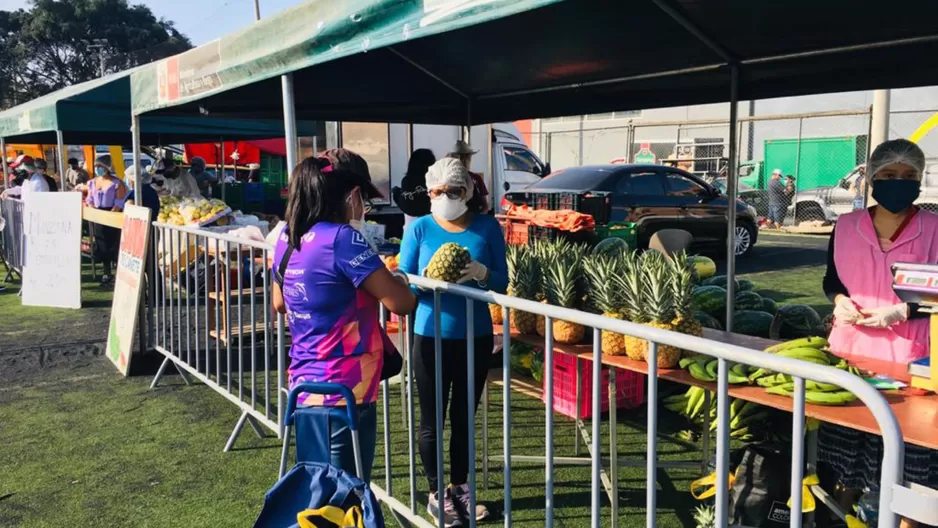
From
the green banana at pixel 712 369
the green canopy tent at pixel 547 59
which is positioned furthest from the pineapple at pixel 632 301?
the green canopy tent at pixel 547 59

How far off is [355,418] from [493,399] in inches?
138

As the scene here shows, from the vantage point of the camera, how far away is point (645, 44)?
15.3ft

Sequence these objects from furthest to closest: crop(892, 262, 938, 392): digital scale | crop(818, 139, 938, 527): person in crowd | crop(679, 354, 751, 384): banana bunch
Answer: crop(818, 139, 938, 527): person in crowd < crop(679, 354, 751, 384): banana bunch < crop(892, 262, 938, 392): digital scale

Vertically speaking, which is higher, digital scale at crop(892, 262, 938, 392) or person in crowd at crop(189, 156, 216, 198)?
person in crowd at crop(189, 156, 216, 198)

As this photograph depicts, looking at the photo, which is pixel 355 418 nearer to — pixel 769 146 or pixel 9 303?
pixel 9 303

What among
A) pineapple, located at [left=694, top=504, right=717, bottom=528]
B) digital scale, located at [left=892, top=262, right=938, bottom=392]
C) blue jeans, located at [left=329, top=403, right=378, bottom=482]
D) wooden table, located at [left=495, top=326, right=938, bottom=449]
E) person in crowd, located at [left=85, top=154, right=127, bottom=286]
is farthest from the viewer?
person in crowd, located at [left=85, top=154, right=127, bottom=286]

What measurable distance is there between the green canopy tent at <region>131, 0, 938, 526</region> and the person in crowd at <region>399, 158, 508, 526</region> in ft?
2.74

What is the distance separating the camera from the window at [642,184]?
12.2 meters

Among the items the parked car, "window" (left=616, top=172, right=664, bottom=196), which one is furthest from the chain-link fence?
"window" (left=616, top=172, right=664, bottom=196)

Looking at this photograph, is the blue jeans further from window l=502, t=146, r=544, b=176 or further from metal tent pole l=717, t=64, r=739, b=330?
window l=502, t=146, r=544, b=176

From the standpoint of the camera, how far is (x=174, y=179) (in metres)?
13.0

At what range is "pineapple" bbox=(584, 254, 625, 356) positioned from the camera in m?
3.66

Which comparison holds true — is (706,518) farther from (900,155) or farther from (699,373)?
(900,155)

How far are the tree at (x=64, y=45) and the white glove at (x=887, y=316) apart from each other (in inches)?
2157
